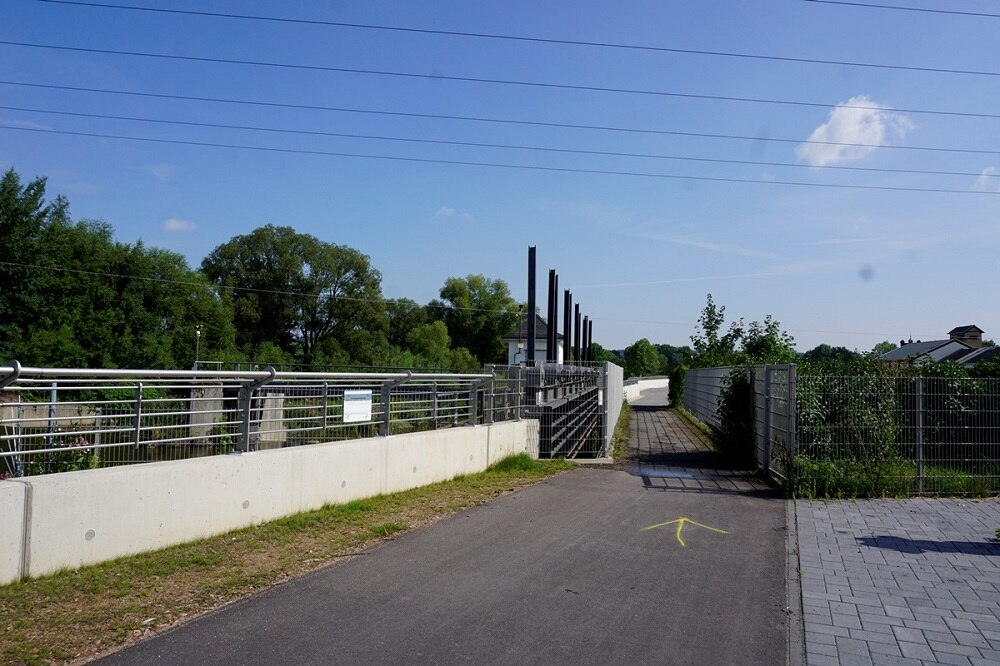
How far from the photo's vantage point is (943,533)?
8.84m

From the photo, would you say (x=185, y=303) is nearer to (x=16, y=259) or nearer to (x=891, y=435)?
(x=16, y=259)

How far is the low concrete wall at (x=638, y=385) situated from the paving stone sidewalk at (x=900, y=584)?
156 feet

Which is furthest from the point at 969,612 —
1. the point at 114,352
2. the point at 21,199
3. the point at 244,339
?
the point at 244,339

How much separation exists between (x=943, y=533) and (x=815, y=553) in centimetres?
214

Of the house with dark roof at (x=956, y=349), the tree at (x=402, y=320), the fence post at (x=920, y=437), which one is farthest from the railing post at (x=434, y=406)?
the tree at (x=402, y=320)

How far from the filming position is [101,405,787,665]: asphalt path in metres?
4.73

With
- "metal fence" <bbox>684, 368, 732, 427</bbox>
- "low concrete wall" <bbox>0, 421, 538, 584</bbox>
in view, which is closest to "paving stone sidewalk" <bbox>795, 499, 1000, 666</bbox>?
"low concrete wall" <bbox>0, 421, 538, 584</bbox>

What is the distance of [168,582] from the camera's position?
5879mm

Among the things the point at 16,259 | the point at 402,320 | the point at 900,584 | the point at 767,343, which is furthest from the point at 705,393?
the point at 402,320

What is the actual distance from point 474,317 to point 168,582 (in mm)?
100582

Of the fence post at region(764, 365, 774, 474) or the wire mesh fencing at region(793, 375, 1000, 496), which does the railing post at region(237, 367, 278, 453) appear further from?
the fence post at region(764, 365, 774, 474)

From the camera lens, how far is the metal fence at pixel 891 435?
453 inches

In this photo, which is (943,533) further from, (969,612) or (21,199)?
(21,199)

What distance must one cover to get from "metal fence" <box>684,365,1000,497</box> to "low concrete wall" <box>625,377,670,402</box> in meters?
45.3
